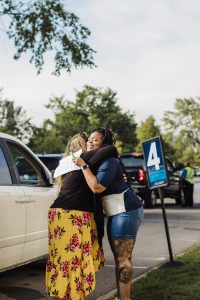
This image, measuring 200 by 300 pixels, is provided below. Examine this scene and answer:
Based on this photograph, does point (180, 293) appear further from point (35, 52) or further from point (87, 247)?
point (35, 52)

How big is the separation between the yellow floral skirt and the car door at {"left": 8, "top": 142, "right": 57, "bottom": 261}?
143 centimetres

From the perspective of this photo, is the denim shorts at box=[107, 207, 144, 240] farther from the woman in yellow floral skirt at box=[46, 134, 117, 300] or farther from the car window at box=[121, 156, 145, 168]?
the car window at box=[121, 156, 145, 168]

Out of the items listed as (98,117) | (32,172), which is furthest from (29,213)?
(98,117)

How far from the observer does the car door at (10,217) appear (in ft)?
17.8

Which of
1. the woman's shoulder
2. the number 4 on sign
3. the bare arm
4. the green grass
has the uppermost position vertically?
the number 4 on sign

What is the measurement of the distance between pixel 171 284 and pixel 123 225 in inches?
71.4

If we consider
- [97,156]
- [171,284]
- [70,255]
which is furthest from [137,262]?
[97,156]

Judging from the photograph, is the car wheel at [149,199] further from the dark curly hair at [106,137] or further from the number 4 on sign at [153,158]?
the dark curly hair at [106,137]

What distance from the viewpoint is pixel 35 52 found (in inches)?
846

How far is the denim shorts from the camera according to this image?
466 cm

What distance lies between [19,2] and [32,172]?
1616 cm

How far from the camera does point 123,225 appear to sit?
4.67 m

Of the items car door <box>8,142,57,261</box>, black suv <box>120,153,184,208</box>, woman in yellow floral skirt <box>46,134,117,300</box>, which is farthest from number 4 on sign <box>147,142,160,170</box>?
black suv <box>120,153,184,208</box>

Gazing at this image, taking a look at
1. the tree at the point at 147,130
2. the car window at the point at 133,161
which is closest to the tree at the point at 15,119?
the tree at the point at 147,130
